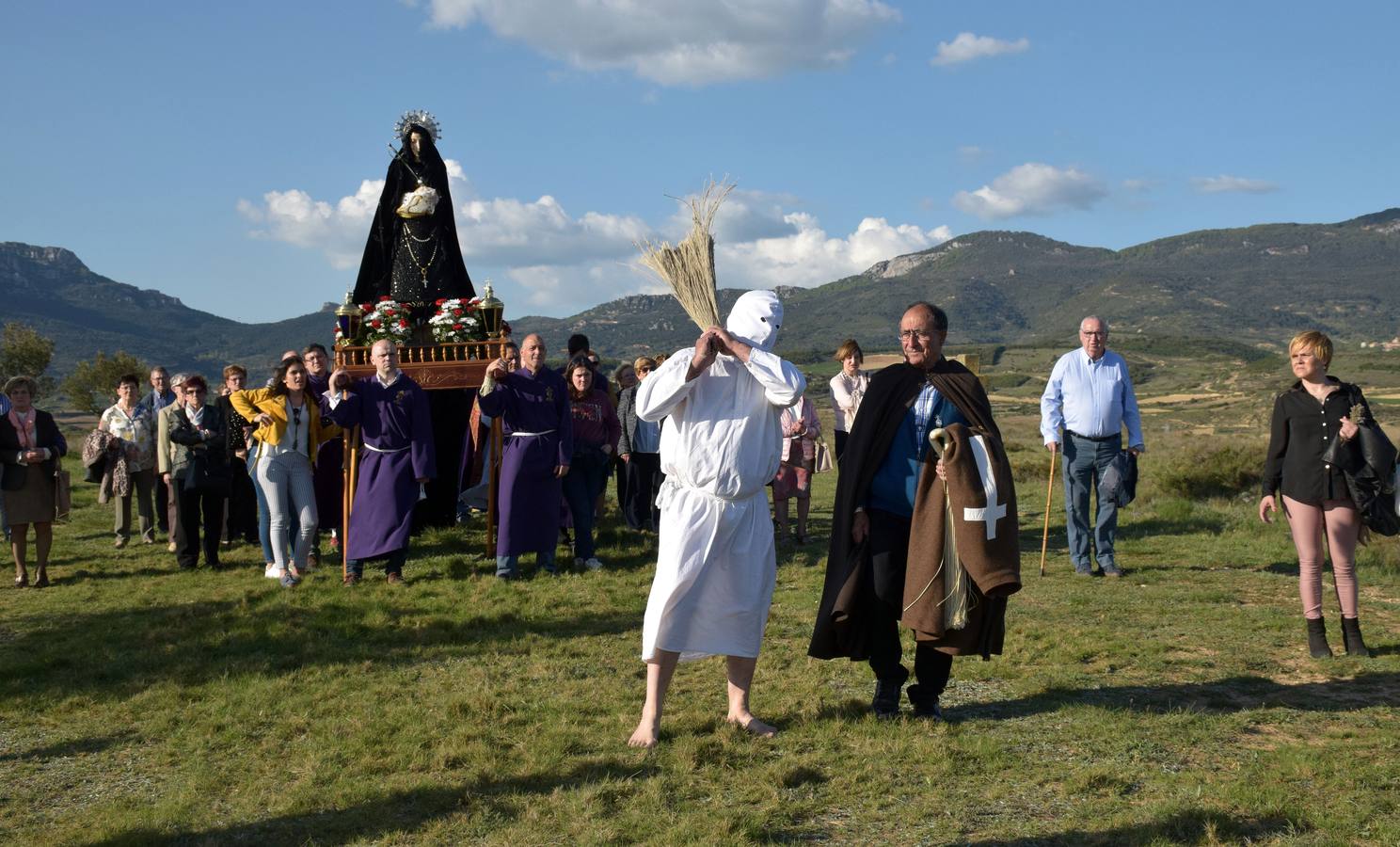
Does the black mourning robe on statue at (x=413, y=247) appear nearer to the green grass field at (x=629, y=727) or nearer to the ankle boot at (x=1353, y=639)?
the green grass field at (x=629, y=727)

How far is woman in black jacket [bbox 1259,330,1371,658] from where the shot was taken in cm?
641

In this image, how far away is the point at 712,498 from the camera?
5.05 meters

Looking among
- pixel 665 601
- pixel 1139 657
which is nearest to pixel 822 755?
pixel 665 601

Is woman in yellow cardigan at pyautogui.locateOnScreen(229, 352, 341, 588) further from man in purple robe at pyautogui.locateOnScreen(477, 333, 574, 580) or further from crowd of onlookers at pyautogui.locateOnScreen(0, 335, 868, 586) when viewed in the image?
man in purple robe at pyautogui.locateOnScreen(477, 333, 574, 580)

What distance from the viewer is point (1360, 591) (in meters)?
8.51

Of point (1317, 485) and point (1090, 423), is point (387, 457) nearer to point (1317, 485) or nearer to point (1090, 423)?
point (1090, 423)

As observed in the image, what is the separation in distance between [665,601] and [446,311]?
23.6 ft

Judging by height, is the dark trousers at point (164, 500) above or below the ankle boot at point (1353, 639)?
above

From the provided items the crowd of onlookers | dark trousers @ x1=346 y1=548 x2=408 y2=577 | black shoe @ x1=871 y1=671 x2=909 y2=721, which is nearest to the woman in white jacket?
the crowd of onlookers

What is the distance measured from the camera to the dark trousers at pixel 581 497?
32.8 feet

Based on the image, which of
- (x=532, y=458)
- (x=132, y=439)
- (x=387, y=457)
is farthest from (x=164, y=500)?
(x=532, y=458)

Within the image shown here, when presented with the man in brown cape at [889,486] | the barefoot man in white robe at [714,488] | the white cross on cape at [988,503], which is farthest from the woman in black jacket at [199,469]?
the white cross on cape at [988,503]

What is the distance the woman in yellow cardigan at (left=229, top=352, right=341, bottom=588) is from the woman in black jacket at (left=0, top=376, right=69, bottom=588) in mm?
1718

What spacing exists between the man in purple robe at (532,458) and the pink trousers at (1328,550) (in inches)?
211
